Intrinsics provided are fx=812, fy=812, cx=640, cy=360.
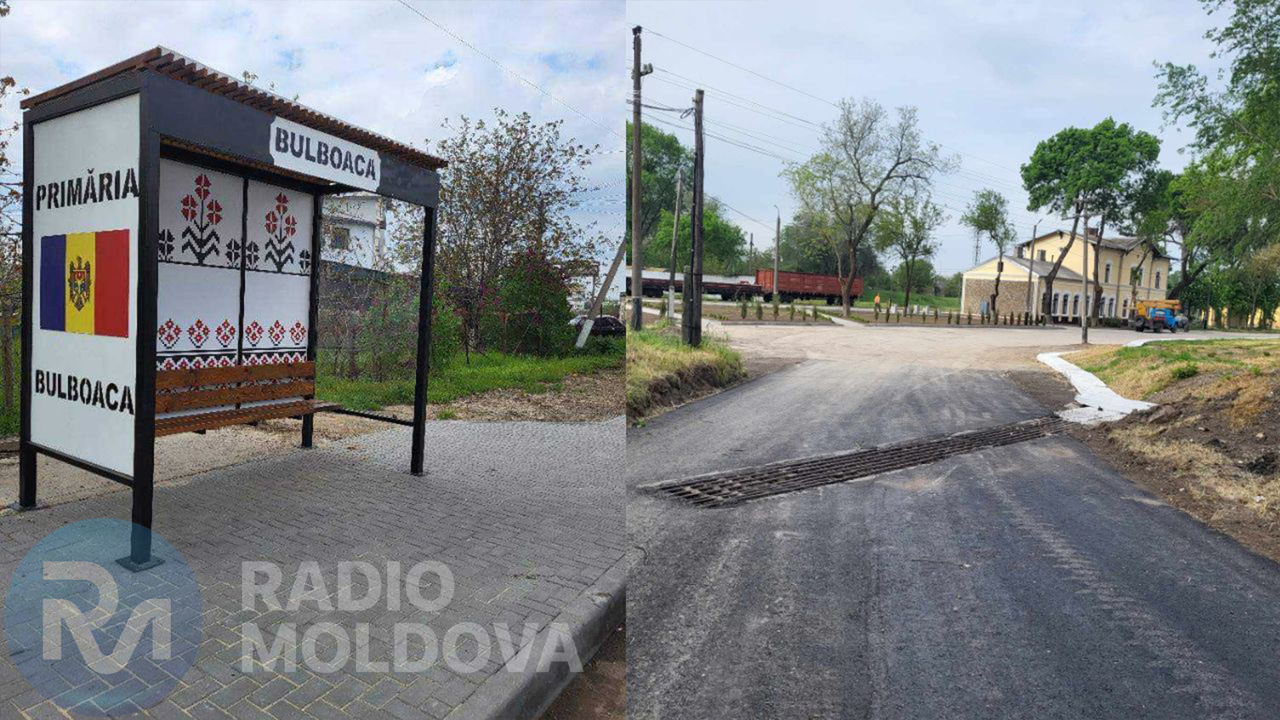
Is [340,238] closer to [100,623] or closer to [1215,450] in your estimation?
[100,623]

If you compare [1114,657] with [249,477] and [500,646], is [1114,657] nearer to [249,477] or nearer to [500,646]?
[500,646]

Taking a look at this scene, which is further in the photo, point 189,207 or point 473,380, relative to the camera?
point 473,380

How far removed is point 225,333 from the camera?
244 inches

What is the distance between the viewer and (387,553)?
4.41 meters

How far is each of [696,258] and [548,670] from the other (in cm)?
1047

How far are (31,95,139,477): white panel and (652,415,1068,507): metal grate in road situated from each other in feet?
11.3

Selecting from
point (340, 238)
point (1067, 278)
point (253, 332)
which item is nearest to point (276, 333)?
point (253, 332)

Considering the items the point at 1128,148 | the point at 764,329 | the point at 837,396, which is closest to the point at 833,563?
the point at 837,396

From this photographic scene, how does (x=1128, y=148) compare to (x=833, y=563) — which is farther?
(x=1128, y=148)

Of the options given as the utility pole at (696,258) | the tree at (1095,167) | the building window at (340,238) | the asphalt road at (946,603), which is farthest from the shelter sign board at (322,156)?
the tree at (1095,167)

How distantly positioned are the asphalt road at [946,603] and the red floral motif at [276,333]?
3.13 meters

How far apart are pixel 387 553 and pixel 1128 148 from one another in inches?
1719

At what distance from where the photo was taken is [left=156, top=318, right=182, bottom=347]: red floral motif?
5.77 meters

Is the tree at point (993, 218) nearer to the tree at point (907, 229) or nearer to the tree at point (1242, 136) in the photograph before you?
the tree at point (907, 229)
